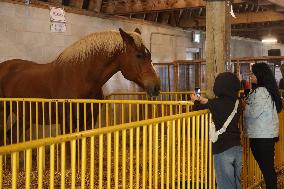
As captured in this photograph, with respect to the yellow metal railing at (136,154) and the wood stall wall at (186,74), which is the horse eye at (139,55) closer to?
the yellow metal railing at (136,154)

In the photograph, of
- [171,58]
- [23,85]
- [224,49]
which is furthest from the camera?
[171,58]

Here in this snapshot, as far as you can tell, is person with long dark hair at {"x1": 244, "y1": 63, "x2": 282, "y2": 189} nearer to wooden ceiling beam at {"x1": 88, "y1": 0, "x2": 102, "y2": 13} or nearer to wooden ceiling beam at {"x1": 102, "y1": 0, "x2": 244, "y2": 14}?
wooden ceiling beam at {"x1": 102, "y1": 0, "x2": 244, "y2": 14}

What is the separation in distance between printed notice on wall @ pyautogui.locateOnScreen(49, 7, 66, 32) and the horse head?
3064mm

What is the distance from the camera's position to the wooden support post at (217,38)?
4797 millimetres

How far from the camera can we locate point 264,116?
4410mm

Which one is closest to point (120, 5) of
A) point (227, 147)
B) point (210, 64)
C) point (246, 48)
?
point (210, 64)

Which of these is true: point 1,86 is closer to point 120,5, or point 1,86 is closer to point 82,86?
point 82,86

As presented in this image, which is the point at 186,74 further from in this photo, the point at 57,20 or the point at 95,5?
the point at 57,20

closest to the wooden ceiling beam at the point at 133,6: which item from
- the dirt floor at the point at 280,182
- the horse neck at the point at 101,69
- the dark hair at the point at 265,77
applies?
the horse neck at the point at 101,69

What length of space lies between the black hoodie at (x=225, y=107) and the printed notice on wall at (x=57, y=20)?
5.60 m

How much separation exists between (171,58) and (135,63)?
6.83m

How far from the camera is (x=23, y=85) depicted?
6.55 metres

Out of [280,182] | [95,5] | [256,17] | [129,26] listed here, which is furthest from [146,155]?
[256,17]

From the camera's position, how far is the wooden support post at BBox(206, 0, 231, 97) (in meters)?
4.80
